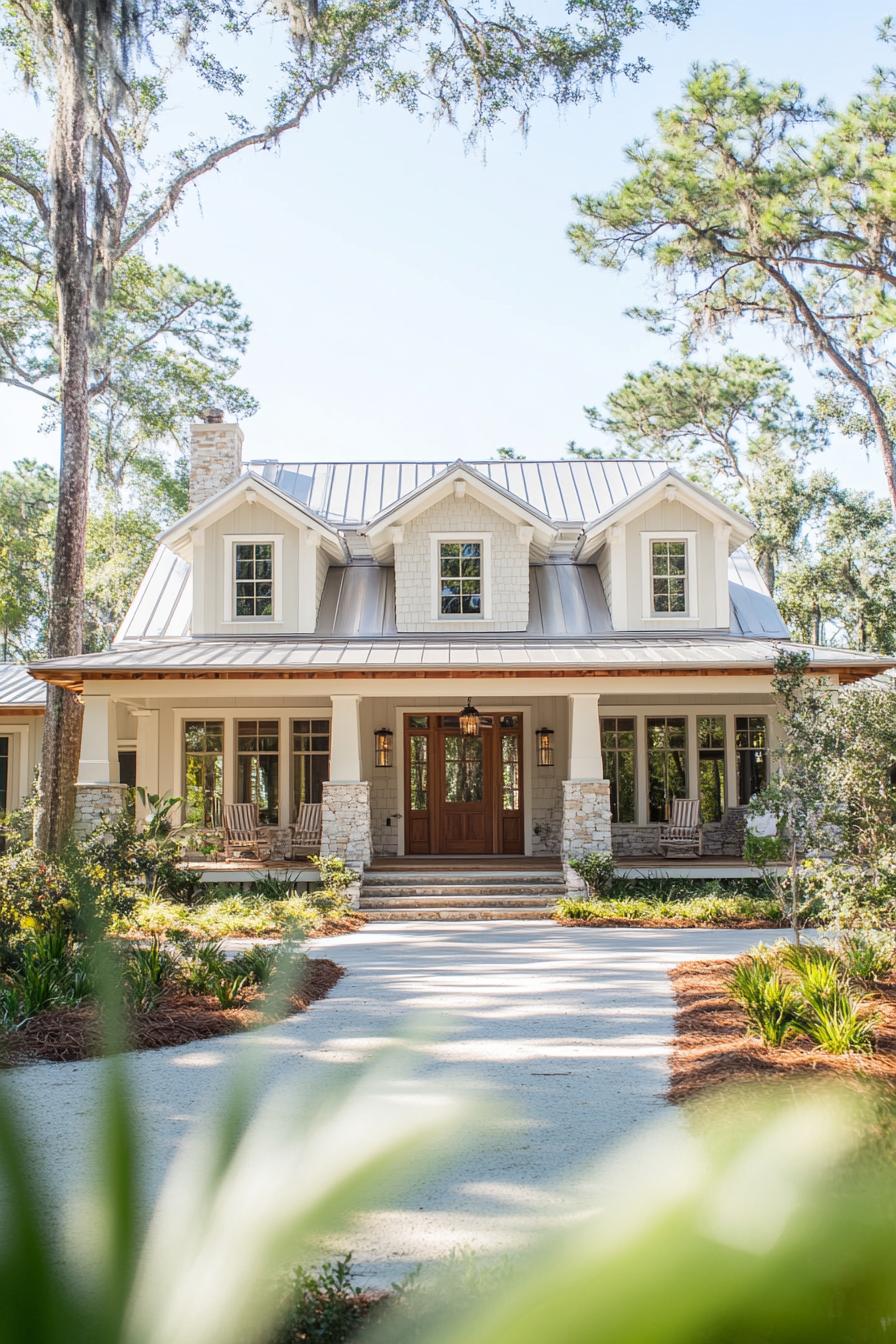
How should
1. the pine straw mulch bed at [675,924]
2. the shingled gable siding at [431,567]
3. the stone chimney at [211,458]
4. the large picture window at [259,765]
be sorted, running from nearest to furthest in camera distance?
the pine straw mulch bed at [675,924], the shingled gable siding at [431,567], the large picture window at [259,765], the stone chimney at [211,458]

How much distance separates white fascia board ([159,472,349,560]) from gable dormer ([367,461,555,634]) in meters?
0.87

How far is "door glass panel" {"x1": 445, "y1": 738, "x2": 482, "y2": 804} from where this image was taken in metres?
17.1

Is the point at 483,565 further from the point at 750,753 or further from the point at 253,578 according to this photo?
the point at 750,753

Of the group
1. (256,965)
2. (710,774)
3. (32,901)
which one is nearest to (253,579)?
(710,774)

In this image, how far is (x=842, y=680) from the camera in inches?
561

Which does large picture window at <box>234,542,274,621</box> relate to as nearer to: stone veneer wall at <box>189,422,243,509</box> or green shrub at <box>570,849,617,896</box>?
stone veneer wall at <box>189,422,243,509</box>

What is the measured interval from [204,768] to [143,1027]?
1042 centimetres

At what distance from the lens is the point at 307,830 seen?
52.6 ft

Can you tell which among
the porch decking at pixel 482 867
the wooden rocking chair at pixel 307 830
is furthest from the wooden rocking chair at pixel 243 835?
the wooden rocking chair at pixel 307 830

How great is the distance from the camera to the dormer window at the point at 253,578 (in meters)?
16.7

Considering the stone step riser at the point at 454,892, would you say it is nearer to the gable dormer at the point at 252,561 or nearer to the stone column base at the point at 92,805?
the stone column base at the point at 92,805

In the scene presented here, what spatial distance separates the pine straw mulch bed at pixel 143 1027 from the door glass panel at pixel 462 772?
361 inches

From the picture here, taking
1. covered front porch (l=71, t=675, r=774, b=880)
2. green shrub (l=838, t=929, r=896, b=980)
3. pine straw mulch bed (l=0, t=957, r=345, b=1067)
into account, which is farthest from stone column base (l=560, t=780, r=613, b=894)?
pine straw mulch bed (l=0, t=957, r=345, b=1067)

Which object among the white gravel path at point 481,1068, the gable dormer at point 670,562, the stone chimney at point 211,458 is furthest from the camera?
the stone chimney at point 211,458
